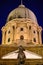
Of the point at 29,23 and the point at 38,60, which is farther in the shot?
the point at 29,23

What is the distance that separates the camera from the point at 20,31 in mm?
40250

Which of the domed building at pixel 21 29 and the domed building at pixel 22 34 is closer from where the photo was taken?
the domed building at pixel 22 34

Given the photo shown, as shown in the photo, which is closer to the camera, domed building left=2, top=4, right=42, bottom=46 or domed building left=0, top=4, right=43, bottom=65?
domed building left=0, top=4, right=43, bottom=65

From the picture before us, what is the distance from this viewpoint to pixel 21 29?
40688mm

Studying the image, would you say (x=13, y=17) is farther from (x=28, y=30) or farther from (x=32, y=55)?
(x=32, y=55)

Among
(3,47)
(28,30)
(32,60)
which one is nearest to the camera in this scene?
(32,60)

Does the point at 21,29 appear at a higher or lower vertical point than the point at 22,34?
higher

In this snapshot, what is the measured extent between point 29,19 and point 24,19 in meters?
0.84

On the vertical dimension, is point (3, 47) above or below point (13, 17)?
below

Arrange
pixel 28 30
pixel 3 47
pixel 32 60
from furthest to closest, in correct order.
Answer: pixel 28 30
pixel 3 47
pixel 32 60

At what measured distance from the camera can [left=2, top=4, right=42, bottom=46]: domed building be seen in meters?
39.2

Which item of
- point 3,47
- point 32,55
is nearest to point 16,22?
point 3,47

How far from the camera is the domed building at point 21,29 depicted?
3922cm

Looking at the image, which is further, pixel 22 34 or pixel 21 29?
pixel 21 29
